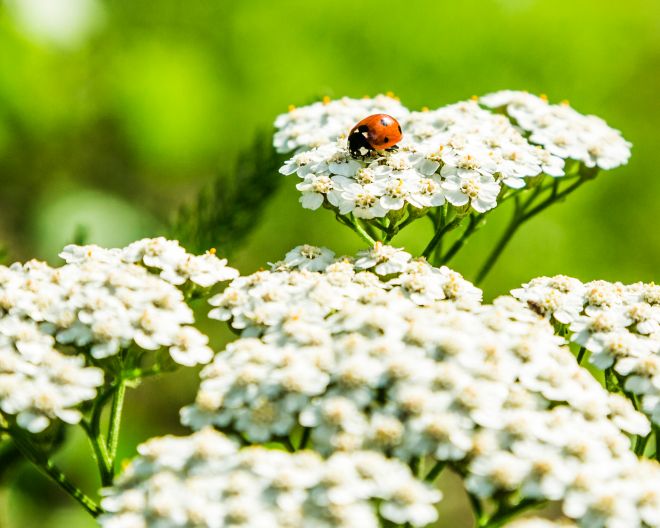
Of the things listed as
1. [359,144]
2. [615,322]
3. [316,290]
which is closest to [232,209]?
[359,144]

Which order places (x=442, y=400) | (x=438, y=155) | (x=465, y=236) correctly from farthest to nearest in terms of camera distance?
(x=465, y=236), (x=438, y=155), (x=442, y=400)

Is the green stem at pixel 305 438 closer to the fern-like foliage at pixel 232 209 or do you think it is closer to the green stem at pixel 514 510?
the green stem at pixel 514 510

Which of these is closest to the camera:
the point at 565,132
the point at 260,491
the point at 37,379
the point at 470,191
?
the point at 260,491

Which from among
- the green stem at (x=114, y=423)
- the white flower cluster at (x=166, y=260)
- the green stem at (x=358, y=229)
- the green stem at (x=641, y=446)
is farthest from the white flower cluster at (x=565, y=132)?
the green stem at (x=114, y=423)

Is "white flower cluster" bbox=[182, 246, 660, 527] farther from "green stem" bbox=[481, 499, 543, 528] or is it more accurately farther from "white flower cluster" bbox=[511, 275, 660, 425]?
"white flower cluster" bbox=[511, 275, 660, 425]

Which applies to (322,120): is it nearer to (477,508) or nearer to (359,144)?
(359,144)

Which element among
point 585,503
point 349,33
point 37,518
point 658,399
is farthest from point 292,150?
point 349,33

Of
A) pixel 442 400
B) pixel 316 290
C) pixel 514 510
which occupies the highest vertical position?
pixel 316 290

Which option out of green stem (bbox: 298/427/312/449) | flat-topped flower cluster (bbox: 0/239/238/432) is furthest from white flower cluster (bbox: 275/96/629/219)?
green stem (bbox: 298/427/312/449)
